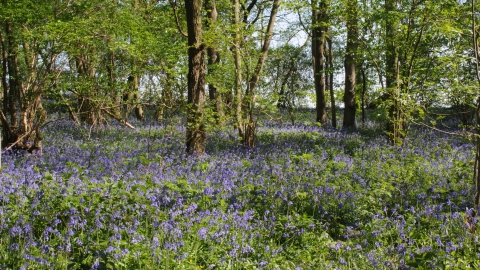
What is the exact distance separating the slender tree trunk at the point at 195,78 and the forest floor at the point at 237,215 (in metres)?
0.78

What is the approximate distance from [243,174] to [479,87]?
151 inches

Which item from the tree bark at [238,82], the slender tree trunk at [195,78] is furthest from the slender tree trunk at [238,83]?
the slender tree trunk at [195,78]

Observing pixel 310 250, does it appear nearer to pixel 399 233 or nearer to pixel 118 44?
pixel 399 233

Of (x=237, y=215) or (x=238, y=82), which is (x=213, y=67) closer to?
(x=238, y=82)

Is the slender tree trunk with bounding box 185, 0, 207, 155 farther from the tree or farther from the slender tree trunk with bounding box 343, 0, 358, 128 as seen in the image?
the slender tree trunk with bounding box 343, 0, 358, 128

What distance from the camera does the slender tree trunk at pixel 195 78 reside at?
9.57 m

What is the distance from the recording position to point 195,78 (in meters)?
9.70

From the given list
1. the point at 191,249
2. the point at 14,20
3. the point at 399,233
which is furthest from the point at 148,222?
the point at 14,20

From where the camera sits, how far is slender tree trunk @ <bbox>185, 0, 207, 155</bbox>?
9.57 meters

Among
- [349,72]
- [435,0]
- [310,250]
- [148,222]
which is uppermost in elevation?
[435,0]

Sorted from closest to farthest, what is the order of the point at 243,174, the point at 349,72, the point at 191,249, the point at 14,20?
the point at 191,249 → the point at 243,174 → the point at 14,20 → the point at 349,72

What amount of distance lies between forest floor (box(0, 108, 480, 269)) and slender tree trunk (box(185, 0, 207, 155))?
0.78 metres

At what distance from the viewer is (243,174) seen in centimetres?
762

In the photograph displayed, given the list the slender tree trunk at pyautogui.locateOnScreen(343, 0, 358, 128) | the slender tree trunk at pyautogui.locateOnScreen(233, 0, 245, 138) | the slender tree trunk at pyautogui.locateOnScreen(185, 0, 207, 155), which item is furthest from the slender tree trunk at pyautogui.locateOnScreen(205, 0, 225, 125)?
the slender tree trunk at pyautogui.locateOnScreen(343, 0, 358, 128)
